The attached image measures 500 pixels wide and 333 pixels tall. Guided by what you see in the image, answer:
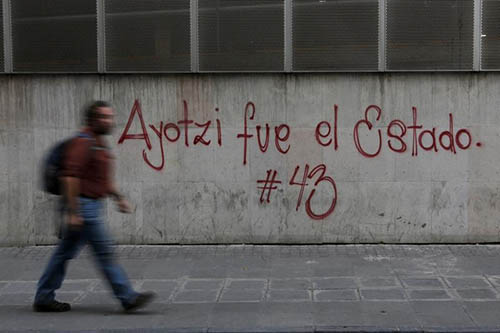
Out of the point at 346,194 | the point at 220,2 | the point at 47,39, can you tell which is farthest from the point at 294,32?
the point at 47,39

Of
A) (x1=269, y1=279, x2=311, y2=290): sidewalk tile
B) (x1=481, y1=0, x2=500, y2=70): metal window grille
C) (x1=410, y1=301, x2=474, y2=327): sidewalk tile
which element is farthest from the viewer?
(x1=481, y1=0, x2=500, y2=70): metal window grille

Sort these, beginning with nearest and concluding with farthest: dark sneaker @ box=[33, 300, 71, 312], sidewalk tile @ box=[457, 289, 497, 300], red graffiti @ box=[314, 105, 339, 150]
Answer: dark sneaker @ box=[33, 300, 71, 312]
sidewalk tile @ box=[457, 289, 497, 300]
red graffiti @ box=[314, 105, 339, 150]

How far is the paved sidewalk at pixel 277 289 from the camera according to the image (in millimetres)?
6863

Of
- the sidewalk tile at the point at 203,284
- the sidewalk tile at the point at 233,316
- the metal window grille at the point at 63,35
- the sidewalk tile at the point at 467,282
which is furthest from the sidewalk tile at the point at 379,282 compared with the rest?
the metal window grille at the point at 63,35

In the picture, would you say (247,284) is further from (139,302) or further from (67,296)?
(67,296)

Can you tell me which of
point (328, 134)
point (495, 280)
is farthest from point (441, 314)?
point (328, 134)

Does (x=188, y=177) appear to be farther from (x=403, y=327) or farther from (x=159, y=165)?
(x=403, y=327)

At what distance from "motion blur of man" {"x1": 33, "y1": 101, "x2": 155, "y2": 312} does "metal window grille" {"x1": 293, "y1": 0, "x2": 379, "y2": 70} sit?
4098 millimetres

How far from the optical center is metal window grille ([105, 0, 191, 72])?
1056cm

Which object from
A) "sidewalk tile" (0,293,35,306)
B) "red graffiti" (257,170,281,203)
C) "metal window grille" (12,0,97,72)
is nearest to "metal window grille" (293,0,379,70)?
"red graffiti" (257,170,281,203)

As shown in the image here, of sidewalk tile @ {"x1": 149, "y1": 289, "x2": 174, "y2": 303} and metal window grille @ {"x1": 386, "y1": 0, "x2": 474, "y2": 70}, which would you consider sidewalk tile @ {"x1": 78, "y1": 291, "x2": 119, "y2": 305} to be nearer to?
sidewalk tile @ {"x1": 149, "y1": 289, "x2": 174, "y2": 303}

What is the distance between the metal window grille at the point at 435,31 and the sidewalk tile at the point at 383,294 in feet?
11.6

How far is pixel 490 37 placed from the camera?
408 inches

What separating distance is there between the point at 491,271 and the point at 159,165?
4.36m
